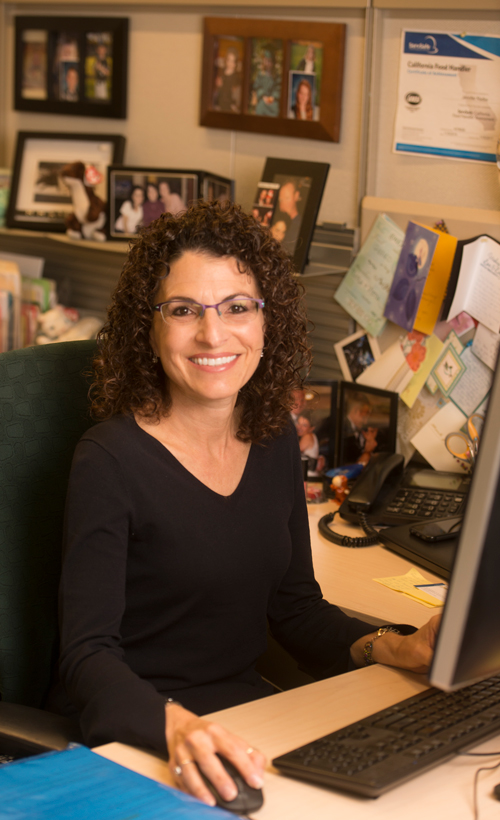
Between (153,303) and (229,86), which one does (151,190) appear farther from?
(153,303)

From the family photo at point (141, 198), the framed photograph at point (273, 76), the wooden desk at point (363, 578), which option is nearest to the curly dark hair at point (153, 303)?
the wooden desk at point (363, 578)

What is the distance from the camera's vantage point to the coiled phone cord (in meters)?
1.56

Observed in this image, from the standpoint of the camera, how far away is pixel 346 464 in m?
1.94

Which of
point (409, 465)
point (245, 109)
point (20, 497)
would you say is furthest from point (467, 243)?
point (20, 497)

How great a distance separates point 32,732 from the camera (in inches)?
39.9

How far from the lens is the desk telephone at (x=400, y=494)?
5.34ft

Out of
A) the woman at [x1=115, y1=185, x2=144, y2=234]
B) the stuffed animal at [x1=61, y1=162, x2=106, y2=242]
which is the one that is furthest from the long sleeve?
the stuffed animal at [x1=61, y1=162, x2=106, y2=242]

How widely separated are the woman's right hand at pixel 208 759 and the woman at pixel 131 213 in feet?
5.35

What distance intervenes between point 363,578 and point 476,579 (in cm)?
77

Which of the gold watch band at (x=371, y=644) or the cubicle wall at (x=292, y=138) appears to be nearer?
the gold watch band at (x=371, y=644)

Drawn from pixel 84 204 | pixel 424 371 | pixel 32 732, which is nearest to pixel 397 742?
pixel 32 732

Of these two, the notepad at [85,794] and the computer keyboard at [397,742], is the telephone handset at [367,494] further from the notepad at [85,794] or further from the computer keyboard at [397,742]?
the notepad at [85,794]

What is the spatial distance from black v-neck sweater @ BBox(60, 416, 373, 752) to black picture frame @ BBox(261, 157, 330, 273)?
2.13ft

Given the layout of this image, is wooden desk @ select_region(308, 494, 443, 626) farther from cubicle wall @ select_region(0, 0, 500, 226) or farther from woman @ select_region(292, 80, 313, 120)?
woman @ select_region(292, 80, 313, 120)
